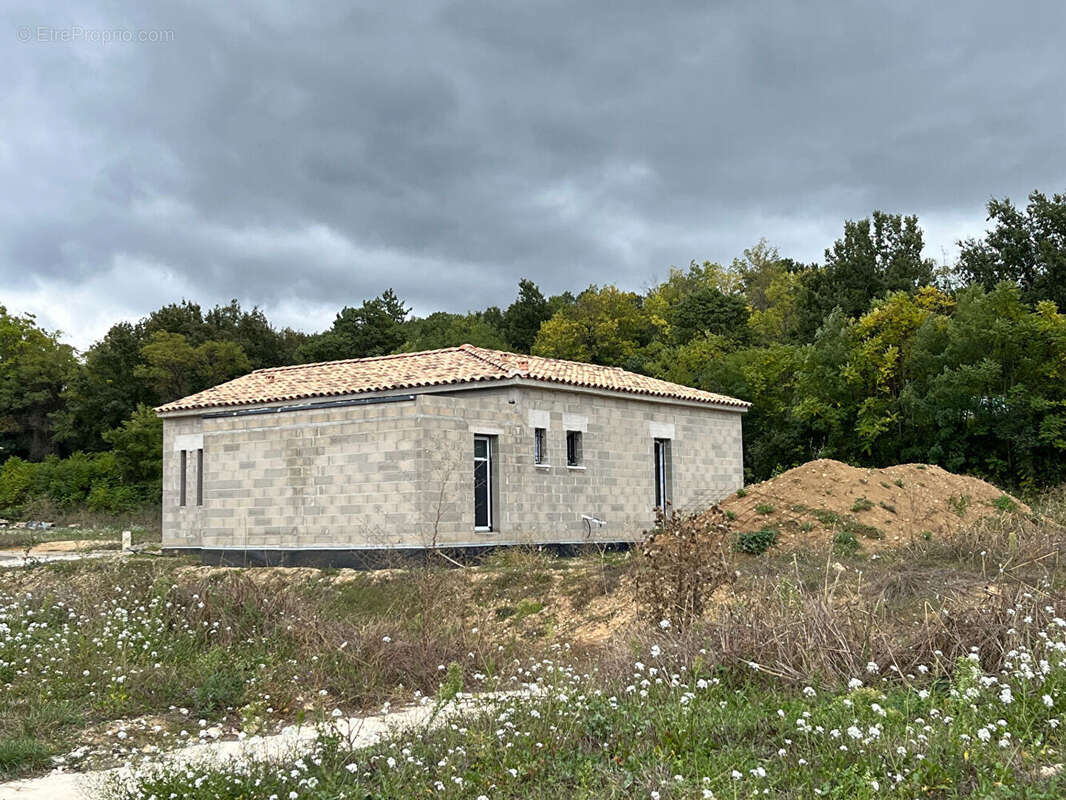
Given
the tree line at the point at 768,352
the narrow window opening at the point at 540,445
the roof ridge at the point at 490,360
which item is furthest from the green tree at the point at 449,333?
the narrow window opening at the point at 540,445

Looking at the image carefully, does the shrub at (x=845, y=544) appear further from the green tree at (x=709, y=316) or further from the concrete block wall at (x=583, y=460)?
the green tree at (x=709, y=316)

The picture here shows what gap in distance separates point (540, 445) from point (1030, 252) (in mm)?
22232

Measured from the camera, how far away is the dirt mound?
1698 centimetres

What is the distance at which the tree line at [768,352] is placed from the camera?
84.0ft

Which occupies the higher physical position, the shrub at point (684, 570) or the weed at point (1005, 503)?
the weed at point (1005, 503)

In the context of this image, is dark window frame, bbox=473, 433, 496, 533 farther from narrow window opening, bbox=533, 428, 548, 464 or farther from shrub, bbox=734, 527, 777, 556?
shrub, bbox=734, 527, 777, 556

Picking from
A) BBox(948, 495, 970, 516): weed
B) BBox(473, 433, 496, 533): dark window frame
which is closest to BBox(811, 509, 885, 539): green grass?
BBox(948, 495, 970, 516): weed

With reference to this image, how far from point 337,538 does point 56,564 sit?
18.5 ft

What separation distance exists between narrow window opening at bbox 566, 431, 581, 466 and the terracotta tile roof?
3.70ft

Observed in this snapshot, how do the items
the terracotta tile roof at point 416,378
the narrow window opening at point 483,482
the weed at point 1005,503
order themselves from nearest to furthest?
the weed at point 1005,503, the narrow window opening at point 483,482, the terracotta tile roof at point 416,378

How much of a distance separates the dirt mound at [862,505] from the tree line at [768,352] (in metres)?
6.16

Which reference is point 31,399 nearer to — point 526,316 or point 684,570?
point 526,316

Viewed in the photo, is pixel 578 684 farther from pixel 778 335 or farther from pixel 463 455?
pixel 778 335

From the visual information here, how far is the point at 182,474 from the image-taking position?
23578mm
